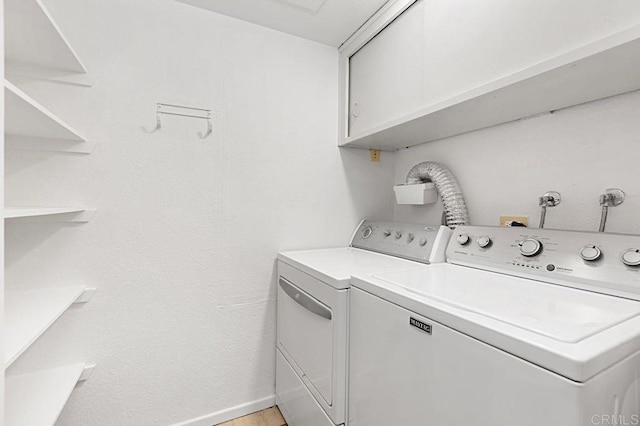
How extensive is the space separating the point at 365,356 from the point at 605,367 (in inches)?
23.7

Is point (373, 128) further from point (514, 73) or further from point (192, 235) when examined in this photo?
point (192, 235)

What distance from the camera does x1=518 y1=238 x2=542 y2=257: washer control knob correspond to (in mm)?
981

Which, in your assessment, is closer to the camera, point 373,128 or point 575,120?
point 575,120

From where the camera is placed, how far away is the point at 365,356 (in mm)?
945

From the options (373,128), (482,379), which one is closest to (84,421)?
(482,379)

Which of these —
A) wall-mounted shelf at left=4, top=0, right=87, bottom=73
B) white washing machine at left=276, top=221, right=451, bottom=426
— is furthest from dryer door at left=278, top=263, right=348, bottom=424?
wall-mounted shelf at left=4, top=0, right=87, bottom=73

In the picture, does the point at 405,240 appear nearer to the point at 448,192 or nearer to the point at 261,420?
the point at 448,192

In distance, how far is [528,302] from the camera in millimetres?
738

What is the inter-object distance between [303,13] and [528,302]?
1.58 metres

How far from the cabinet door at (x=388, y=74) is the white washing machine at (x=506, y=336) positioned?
28.4 inches

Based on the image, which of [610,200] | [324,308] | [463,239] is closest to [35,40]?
[324,308]

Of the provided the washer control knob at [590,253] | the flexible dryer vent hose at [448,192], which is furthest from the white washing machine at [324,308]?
the washer control knob at [590,253]

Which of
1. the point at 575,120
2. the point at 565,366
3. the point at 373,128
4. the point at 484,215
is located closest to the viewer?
the point at 565,366

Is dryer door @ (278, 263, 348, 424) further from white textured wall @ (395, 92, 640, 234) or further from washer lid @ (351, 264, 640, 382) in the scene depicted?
white textured wall @ (395, 92, 640, 234)
